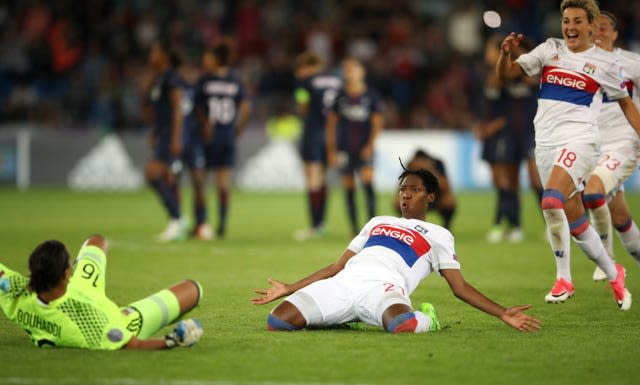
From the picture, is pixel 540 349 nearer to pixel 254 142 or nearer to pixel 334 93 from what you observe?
pixel 334 93

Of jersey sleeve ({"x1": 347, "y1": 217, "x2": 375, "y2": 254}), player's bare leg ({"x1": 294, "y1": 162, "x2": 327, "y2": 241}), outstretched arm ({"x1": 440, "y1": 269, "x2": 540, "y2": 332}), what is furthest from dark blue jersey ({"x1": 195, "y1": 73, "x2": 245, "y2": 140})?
outstretched arm ({"x1": 440, "y1": 269, "x2": 540, "y2": 332})

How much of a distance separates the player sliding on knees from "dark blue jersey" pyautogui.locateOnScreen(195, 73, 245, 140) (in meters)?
7.88

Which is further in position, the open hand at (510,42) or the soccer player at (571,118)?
the soccer player at (571,118)

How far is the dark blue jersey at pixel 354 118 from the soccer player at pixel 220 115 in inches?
54.1

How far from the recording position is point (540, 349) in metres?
6.86

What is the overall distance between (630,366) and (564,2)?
3437 millimetres

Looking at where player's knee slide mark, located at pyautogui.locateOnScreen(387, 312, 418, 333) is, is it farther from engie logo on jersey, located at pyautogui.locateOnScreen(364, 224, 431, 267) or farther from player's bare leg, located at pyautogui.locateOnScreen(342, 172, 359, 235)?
player's bare leg, located at pyautogui.locateOnScreen(342, 172, 359, 235)

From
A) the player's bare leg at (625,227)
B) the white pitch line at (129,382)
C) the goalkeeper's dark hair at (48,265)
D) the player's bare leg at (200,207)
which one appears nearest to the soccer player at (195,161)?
the player's bare leg at (200,207)

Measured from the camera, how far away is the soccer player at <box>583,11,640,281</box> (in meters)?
9.52

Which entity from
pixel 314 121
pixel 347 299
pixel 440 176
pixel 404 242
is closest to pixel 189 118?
pixel 314 121

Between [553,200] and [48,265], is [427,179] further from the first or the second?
[48,265]

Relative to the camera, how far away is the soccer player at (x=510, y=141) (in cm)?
1505

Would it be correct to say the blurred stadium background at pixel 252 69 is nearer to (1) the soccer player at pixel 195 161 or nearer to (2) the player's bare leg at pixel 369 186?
(2) the player's bare leg at pixel 369 186

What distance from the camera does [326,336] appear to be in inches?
287
